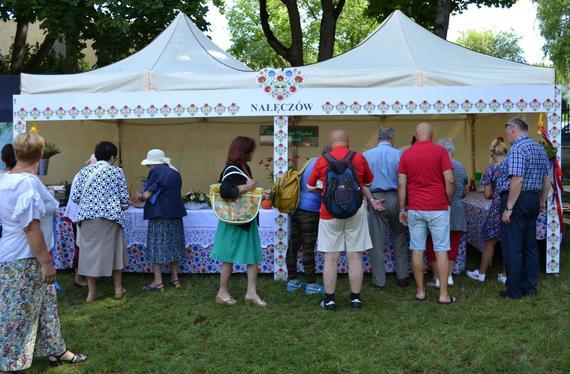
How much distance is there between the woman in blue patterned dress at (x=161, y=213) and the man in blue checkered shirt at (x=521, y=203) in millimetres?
3077

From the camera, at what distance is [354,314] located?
449 centimetres

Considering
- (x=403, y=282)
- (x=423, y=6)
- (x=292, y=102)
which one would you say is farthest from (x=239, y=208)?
(x=423, y=6)

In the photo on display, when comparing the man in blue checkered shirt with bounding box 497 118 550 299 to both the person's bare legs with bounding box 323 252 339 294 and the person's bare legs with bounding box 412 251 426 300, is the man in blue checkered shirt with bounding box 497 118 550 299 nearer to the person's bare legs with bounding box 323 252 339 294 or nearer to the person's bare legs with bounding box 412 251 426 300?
the person's bare legs with bounding box 412 251 426 300

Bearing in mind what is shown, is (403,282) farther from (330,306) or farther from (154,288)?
(154,288)

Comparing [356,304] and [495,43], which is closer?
[356,304]

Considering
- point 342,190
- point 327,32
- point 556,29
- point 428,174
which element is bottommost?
point 342,190

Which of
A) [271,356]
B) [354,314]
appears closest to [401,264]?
[354,314]

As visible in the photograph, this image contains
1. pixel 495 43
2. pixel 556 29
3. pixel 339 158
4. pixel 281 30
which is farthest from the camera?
pixel 495 43

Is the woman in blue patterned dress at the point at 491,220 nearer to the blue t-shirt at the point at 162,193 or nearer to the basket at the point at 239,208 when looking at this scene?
the basket at the point at 239,208

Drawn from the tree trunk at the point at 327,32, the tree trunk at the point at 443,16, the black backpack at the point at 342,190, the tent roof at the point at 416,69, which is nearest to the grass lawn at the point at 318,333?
the black backpack at the point at 342,190

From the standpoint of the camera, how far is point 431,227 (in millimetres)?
4707

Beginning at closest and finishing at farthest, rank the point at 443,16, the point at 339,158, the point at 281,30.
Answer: the point at 339,158, the point at 443,16, the point at 281,30

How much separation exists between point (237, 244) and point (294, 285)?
938 millimetres

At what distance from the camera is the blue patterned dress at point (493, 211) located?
536 cm
